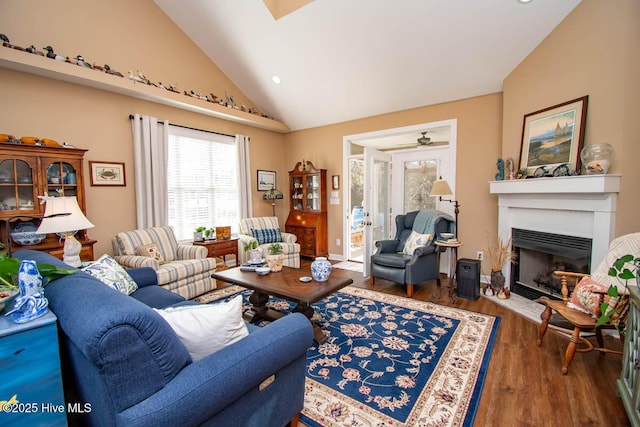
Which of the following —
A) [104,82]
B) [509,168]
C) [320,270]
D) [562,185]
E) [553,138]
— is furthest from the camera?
[509,168]

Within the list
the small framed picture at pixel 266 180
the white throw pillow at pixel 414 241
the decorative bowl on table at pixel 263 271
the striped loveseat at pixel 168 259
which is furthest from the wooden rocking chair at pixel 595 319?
the small framed picture at pixel 266 180

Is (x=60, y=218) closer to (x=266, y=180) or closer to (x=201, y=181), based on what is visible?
(x=201, y=181)

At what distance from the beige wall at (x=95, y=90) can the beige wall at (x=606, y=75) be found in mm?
4810

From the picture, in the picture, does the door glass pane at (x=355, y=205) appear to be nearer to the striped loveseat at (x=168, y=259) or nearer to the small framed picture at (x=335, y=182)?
the small framed picture at (x=335, y=182)

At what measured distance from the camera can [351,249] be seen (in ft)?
18.3

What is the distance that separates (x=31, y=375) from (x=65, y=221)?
1.87m

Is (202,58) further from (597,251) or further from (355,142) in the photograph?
(597,251)

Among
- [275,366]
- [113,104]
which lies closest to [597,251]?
[275,366]

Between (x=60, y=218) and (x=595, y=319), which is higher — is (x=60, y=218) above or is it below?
above

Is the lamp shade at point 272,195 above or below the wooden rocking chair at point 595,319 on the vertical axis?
above

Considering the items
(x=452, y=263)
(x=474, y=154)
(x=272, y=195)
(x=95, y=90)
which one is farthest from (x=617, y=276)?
(x=95, y=90)

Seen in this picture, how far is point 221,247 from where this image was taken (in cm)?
448

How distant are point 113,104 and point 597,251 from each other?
18.7ft

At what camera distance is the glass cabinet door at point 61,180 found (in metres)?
3.13
